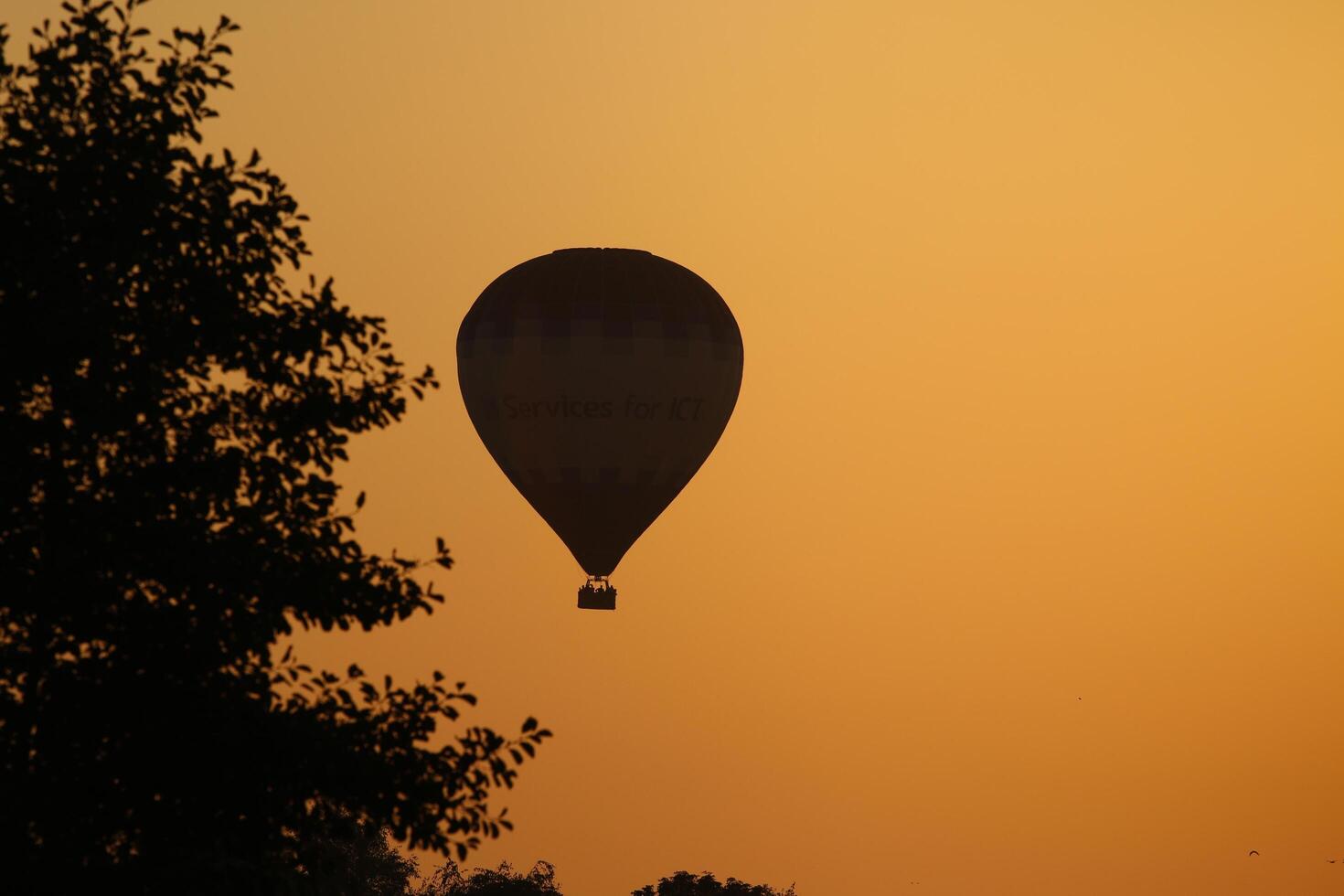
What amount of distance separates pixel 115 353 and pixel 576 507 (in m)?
55.5

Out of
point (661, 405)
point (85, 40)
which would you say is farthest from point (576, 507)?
point (85, 40)

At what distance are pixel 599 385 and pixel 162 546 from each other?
54.9 m

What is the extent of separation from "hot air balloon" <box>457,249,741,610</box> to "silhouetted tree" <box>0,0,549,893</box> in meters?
52.3

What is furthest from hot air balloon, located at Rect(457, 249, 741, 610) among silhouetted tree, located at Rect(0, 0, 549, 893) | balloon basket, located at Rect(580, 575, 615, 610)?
silhouetted tree, located at Rect(0, 0, 549, 893)

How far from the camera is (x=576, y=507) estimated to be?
9269 centimetres

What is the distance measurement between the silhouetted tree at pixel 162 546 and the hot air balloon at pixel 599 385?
52.3 meters

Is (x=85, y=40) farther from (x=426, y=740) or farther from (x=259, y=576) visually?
(x=426, y=740)

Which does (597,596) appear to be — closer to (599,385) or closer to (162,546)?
(599,385)

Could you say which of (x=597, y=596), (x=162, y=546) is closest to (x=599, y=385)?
(x=597, y=596)

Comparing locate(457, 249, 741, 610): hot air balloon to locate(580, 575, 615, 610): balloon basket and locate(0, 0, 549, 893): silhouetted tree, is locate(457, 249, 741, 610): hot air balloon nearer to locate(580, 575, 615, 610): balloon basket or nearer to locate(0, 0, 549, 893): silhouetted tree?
locate(580, 575, 615, 610): balloon basket

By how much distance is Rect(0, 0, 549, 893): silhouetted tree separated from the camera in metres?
36.6

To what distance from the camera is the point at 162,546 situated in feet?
121

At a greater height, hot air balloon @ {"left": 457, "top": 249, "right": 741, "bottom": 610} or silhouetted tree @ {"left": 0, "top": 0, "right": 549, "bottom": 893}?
hot air balloon @ {"left": 457, "top": 249, "right": 741, "bottom": 610}

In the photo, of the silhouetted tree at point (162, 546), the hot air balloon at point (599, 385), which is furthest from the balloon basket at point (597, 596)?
the silhouetted tree at point (162, 546)
